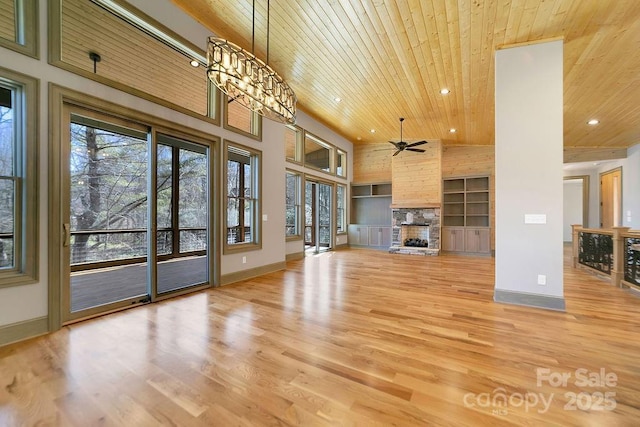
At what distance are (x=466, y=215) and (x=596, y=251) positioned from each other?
10.7ft

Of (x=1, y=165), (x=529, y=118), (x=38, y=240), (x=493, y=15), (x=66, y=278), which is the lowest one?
(x=66, y=278)

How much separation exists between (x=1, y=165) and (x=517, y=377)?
4.63 metres

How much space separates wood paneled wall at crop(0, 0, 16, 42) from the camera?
2.36m

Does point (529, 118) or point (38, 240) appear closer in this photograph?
point (38, 240)

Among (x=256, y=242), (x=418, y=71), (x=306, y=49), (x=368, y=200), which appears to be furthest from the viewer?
(x=368, y=200)

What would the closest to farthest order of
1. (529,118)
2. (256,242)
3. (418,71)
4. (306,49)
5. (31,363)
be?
(31,363) → (529,118) → (306,49) → (418,71) → (256,242)

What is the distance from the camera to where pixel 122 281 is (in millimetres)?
4473

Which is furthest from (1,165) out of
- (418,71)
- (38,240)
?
(418,71)

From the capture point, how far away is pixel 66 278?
8.87 feet

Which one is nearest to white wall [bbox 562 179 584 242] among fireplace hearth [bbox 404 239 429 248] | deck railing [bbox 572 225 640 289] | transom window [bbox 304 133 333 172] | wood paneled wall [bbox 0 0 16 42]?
deck railing [bbox 572 225 640 289]

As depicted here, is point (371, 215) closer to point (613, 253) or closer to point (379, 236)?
point (379, 236)

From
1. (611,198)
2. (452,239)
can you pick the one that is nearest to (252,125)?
(452,239)

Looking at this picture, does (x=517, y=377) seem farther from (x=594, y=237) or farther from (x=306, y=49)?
(x=594, y=237)

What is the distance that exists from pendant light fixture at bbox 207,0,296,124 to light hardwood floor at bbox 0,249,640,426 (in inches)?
91.2
